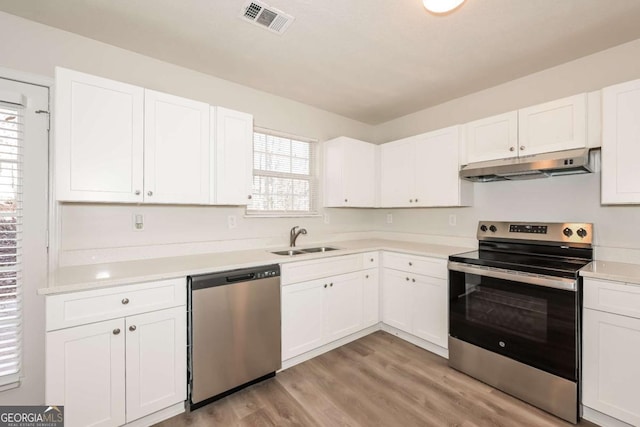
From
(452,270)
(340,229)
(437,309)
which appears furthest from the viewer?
(340,229)

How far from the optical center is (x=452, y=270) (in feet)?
7.59

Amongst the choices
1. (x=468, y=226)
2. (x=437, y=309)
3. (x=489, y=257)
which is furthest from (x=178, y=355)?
(x=468, y=226)

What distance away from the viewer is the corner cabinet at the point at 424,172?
8.91 ft

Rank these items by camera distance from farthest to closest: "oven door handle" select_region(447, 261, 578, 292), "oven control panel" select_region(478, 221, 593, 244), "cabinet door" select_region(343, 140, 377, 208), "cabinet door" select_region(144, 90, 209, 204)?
"cabinet door" select_region(343, 140, 377, 208)
"oven control panel" select_region(478, 221, 593, 244)
"cabinet door" select_region(144, 90, 209, 204)
"oven door handle" select_region(447, 261, 578, 292)

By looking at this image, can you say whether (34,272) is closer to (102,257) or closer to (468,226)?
(102,257)

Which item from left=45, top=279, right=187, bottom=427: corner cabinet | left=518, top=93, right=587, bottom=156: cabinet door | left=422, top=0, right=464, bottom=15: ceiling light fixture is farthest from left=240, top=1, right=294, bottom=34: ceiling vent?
left=518, top=93, right=587, bottom=156: cabinet door

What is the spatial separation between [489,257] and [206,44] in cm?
275

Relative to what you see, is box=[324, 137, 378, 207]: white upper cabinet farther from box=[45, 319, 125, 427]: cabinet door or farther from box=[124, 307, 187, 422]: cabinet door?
box=[45, 319, 125, 427]: cabinet door

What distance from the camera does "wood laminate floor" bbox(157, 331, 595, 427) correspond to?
1.76 m

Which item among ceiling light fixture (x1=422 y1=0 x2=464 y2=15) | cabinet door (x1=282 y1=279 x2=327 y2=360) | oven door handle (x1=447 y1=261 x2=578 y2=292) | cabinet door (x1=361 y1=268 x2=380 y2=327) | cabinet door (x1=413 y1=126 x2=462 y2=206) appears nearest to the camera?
ceiling light fixture (x1=422 y1=0 x2=464 y2=15)

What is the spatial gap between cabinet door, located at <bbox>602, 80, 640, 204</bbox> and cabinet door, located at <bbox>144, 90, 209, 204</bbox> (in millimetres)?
2781

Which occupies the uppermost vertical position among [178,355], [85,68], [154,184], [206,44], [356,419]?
[206,44]

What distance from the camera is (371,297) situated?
2.94 meters

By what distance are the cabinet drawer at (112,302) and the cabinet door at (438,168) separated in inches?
93.9
